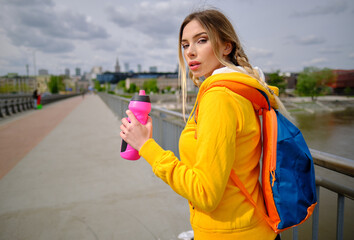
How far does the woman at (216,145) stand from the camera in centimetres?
90

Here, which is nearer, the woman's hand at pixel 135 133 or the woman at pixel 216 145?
the woman at pixel 216 145

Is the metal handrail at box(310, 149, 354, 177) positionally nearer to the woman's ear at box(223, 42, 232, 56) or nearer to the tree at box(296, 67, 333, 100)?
the woman's ear at box(223, 42, 232, 56)

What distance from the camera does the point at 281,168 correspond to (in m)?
0.98

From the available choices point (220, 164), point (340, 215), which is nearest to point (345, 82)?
point (340, 215)

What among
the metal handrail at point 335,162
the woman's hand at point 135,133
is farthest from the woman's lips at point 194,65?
the metal handrail at point 335,162

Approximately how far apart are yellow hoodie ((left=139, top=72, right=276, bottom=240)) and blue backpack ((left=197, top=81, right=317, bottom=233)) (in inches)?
1.2

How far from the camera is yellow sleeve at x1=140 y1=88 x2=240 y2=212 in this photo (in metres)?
0.88

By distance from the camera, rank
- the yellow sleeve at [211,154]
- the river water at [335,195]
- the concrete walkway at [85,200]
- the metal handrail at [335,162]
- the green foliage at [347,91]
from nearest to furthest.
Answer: the yellow sleeve at [211,154], the metal handrail at [335,162], the river water at [335,195], the concrete walkway at [85,200], the green foliage at [347,91]

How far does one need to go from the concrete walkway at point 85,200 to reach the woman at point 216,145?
191cm

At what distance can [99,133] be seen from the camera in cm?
876

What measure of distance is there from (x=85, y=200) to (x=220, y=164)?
3.21 metres

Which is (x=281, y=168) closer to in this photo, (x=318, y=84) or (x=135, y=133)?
(x=135, y=133)

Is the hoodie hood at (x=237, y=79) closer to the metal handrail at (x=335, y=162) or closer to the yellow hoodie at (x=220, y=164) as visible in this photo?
the yellow hoodie at (x=220, y=164)

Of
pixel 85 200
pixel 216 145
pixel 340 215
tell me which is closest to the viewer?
pixel 216 145
